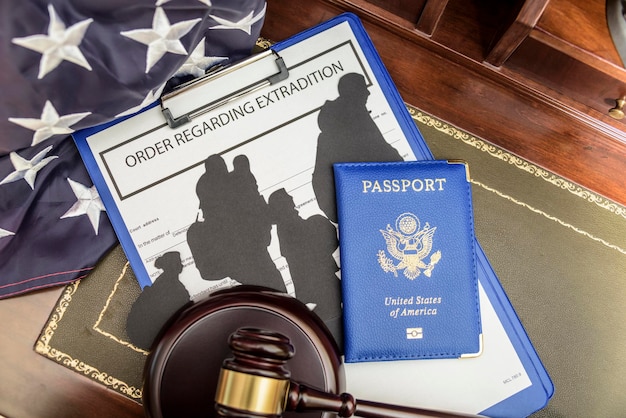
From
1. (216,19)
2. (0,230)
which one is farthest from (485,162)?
(0,230)

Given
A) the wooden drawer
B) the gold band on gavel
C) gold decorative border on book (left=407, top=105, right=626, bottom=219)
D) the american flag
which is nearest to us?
the gold band on gavel

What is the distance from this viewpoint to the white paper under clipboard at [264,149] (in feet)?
2.25

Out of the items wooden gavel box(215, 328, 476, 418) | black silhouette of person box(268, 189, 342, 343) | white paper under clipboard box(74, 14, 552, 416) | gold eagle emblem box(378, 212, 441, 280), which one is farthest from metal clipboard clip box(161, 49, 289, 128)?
wooden gavel box(215, 328, 476, 418)

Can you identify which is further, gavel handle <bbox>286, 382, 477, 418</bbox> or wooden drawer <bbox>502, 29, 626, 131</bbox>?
wooden drawer <bbox>502, 29, 626, 131</bbox>

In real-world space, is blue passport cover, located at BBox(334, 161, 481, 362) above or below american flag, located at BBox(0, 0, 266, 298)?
below

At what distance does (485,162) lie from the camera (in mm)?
739

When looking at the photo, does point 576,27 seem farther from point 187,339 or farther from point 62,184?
point 62,184

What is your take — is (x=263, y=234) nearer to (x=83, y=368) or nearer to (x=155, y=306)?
(x=155, y=306)

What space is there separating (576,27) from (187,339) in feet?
1.90

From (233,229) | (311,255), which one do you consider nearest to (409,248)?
(311,255)

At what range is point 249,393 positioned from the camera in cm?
35

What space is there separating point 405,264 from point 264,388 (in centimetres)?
36

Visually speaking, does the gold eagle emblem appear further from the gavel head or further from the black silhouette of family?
the gavel head

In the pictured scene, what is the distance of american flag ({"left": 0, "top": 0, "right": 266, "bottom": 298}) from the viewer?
19.5 inches
